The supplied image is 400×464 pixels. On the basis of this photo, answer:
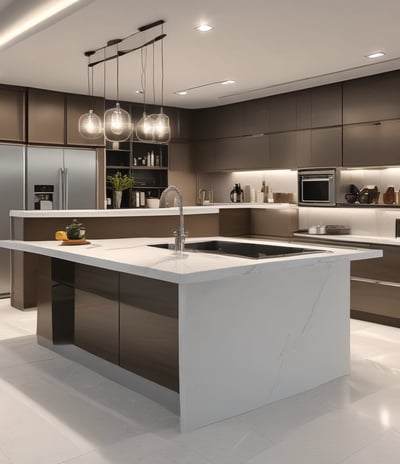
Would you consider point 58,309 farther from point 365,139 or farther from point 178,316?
point 365,139

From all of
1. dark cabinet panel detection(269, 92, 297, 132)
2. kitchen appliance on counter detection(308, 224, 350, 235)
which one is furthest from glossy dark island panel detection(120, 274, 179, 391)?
dark cabinet panel detection(269, 92, 297, 132)

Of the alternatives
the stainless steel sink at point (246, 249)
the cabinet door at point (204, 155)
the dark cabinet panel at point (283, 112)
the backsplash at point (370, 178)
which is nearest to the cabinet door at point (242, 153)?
the cabinet door at point (204, 155)

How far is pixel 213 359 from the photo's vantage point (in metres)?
2.97

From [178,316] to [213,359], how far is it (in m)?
0.30

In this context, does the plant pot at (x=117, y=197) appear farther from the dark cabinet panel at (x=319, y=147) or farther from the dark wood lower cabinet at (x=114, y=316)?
the dark wood lower cabinet at (x=114, y=316)

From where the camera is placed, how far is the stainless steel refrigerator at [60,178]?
6496 millimetres

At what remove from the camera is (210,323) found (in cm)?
295

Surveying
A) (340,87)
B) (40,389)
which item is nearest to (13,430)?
(40,389)

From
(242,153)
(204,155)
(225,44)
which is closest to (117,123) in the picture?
(225,44)

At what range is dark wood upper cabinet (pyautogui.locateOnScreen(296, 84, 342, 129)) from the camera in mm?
6047

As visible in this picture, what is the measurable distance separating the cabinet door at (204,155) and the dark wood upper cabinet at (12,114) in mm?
2632

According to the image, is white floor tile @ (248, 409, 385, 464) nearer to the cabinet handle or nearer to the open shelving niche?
the cabinet handle

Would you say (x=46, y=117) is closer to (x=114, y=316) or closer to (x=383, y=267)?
(x=114, y=316)

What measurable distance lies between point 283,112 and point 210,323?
172 inches
